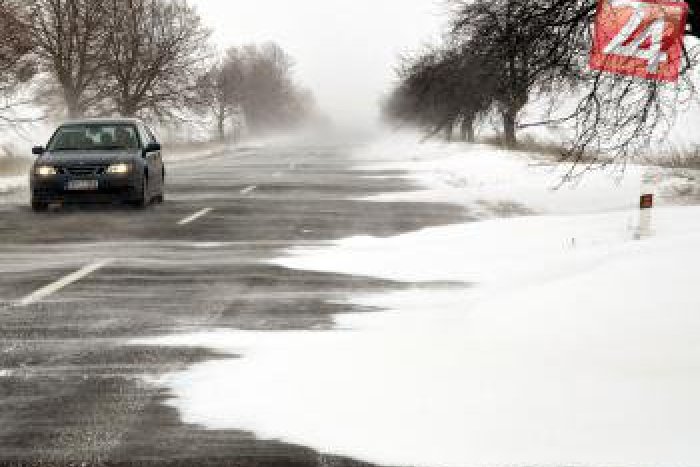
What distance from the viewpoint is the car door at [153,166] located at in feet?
48.9

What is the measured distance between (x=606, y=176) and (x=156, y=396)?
18.5 meters

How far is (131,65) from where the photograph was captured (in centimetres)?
3959

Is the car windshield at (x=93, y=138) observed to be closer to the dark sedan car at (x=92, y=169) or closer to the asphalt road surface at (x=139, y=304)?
the dark sedan car at (x=92, y=169)

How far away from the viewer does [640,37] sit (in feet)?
41.9

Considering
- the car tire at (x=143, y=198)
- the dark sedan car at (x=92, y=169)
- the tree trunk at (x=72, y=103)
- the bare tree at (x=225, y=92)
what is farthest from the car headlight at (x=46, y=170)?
the bare tree at (x=225, y=92)

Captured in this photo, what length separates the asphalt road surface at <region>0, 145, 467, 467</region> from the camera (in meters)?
3.88

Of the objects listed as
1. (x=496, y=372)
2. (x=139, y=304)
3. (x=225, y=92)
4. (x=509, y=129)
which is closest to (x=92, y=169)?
(x=139, y=304)

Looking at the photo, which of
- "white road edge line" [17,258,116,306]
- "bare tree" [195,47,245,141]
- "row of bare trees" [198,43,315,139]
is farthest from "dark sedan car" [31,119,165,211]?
"row of bare trees" [198,43,315,139]

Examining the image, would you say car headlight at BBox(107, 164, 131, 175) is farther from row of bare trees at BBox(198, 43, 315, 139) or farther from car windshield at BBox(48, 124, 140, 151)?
row of bare trees at BBox(198, 43, 315, 139)

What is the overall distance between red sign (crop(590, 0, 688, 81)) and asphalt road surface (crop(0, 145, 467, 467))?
11.4ft

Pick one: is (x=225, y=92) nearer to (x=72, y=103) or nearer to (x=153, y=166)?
(x=72, y=103)

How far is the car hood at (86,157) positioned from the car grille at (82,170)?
0.07 meters

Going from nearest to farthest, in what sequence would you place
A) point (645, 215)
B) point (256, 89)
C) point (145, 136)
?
point (645, 215) → point (145, 136) → point (256, 89)

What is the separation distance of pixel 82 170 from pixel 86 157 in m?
0.30
